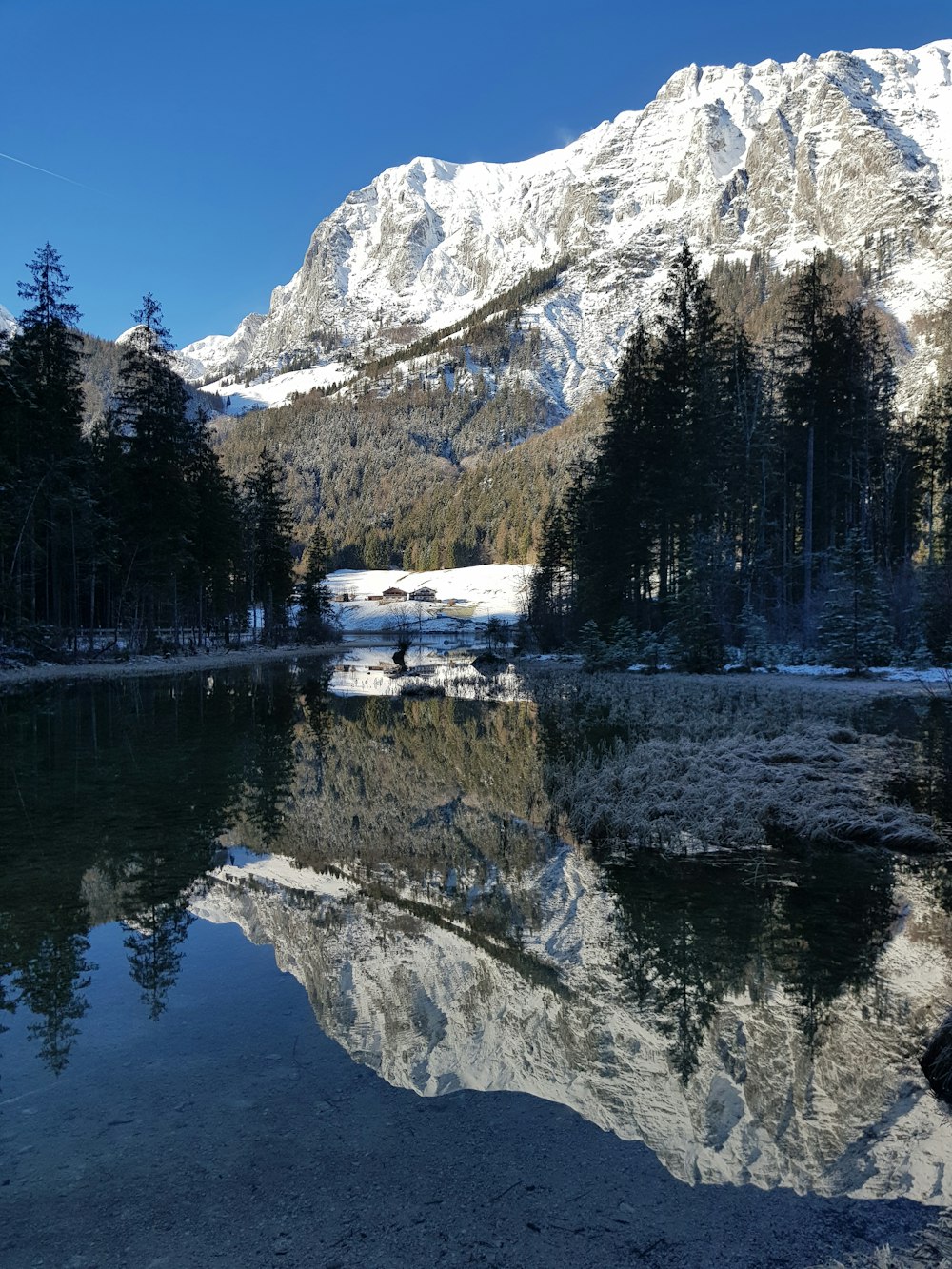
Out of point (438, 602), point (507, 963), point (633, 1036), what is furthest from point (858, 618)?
point (438, 602)

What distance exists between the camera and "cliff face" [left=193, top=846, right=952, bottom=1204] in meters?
3.52

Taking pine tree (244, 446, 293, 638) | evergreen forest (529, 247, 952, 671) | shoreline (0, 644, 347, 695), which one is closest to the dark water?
evergreen forest (529, 247, 952, 671)

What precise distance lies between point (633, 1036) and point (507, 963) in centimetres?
126

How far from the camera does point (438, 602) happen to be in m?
136

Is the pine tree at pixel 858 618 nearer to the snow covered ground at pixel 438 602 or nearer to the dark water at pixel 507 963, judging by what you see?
the dark water at pixel 507 963

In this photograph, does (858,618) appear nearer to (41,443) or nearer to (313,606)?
(41,443)

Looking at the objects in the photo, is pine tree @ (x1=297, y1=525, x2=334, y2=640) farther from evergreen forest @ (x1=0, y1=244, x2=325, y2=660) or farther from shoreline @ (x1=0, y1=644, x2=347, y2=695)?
evergreen forest @ (x1=0, y1=244, x2=325, y2=660)

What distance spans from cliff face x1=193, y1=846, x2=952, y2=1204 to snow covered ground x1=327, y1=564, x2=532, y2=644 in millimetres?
95870

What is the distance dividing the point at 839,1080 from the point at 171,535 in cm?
4305

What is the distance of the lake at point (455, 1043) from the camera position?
3.00m

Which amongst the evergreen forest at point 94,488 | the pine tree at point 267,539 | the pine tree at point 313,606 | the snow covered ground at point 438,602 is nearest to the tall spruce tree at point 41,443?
the evergreen forest at point 94,488

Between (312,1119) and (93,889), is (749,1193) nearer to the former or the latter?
(312,1119)

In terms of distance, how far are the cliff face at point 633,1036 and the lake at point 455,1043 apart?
0.8 inches

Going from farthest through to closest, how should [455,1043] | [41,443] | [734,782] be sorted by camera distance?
[41,443] → [734,782] → [455,1043]
